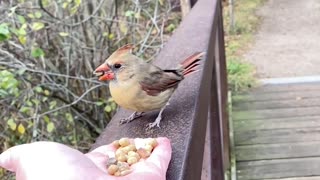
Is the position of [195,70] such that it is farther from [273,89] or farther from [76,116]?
[273,89]

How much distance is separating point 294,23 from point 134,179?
26.8 feet

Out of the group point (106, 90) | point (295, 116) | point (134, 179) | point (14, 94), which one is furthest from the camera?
point (295, 116)

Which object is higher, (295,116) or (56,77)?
(56,77)

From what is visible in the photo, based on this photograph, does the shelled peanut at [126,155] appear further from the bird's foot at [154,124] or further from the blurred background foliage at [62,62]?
the blurred background foliage at [62,62]

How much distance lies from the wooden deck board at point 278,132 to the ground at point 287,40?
3.32 feet

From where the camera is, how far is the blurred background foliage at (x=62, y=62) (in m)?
3.17

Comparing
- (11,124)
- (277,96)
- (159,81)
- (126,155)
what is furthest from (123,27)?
(126,155)

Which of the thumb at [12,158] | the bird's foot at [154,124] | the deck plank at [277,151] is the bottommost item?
the deck plank at [277,151]

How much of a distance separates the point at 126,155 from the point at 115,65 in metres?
0.38

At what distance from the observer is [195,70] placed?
1.49 m

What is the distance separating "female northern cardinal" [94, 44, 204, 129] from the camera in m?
1.22

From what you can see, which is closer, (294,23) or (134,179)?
(134,179)

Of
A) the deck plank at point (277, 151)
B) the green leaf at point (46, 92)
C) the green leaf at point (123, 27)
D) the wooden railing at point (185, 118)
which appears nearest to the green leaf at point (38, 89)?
the green leaf at point (46, 92)

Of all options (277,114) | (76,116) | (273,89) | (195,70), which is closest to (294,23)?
(273,89)
